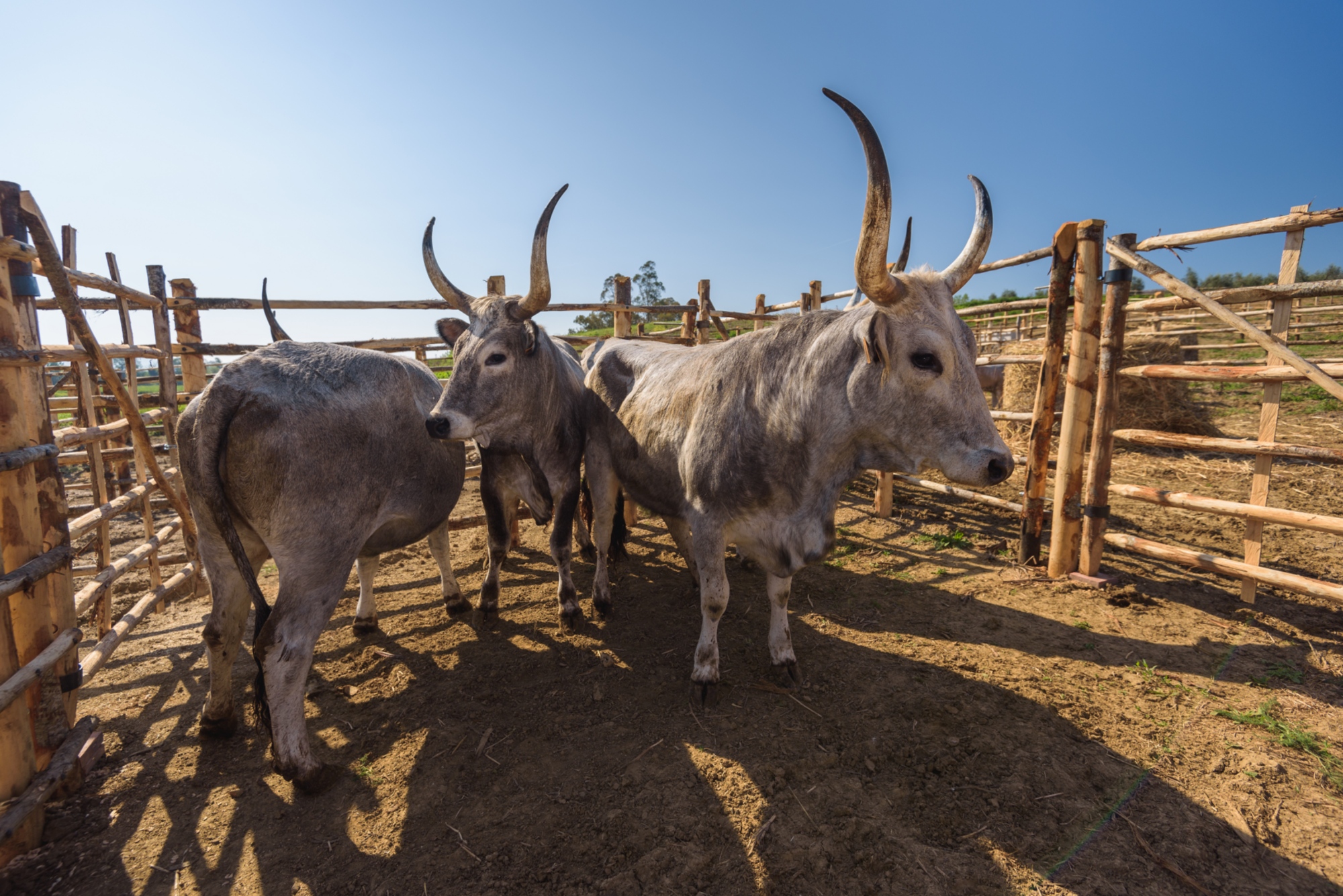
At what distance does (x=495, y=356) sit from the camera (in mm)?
3576

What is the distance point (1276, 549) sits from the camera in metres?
4.73

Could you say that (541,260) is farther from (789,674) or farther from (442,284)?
(789,674)

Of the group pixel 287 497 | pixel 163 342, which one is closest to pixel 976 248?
pixel 287 497

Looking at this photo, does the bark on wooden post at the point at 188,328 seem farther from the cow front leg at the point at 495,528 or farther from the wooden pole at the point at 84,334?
the cow front leg at the point at 495,528

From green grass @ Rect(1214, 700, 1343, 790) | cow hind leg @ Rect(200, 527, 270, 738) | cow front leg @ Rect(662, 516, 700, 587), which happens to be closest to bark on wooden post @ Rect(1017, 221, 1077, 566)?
green grass @ Rect(1214, 700, 1343, 790)

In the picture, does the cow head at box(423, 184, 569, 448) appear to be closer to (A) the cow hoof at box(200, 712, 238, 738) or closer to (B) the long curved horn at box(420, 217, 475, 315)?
(B) the long curved horn at box(420, 217, 475, 315)

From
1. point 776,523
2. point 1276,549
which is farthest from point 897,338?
point 1276,549

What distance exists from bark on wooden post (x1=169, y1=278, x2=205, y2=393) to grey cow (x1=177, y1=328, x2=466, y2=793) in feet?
9.25

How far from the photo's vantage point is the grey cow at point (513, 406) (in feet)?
11.3

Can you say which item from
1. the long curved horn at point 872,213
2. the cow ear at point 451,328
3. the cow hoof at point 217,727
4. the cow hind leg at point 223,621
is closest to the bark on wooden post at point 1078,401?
the long curved horn at point 872,213

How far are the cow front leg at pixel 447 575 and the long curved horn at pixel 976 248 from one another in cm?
383

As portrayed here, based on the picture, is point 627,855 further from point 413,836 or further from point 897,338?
point 897,338

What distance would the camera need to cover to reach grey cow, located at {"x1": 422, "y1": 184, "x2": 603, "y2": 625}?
3459 mm

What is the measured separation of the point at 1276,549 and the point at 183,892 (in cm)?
753
